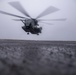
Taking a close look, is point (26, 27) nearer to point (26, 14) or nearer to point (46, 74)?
point (26, 14)

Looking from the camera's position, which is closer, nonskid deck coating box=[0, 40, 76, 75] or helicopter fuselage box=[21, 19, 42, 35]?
nonskid deck coating box=[0, 40, 76, 75]

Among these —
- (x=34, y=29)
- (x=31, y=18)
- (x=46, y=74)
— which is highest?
(x=31, y=18)

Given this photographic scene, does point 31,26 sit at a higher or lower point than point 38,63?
higher

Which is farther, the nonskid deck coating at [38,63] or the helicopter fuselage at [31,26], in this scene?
the helicopter fuselage at [31,26]

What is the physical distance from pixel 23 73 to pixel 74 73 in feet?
6.62

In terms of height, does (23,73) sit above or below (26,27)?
below

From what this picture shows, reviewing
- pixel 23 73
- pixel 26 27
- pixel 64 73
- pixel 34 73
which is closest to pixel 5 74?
pixel 23 73

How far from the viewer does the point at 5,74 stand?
608 centimetres

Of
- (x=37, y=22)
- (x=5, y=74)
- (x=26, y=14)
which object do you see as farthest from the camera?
(x=37, y=22)

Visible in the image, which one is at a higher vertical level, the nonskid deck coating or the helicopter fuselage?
the helicopter fuselage

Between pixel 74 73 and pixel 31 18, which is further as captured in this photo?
pixel 31 18

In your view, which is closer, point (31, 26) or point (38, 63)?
point (38, 63)

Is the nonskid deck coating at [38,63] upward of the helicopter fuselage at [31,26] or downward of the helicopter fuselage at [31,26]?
downward

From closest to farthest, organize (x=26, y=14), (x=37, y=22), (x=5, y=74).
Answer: (x=5, y=74) → (x=26, y=14) → (x=37, y=22)
